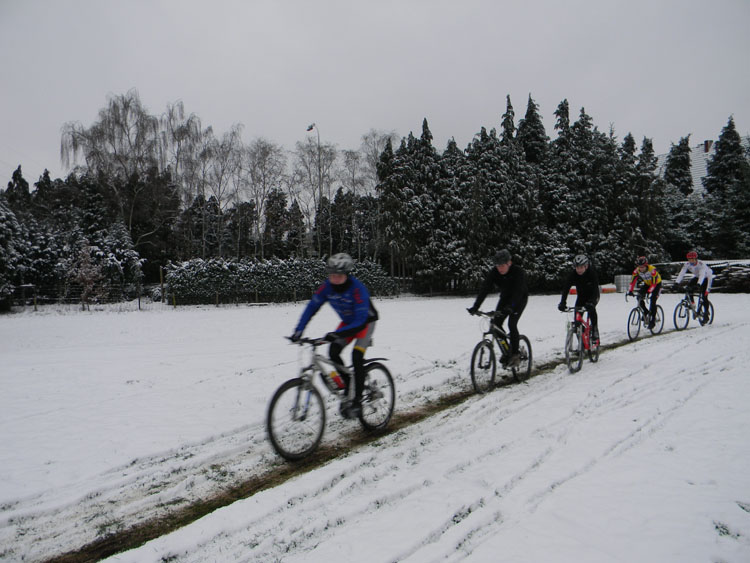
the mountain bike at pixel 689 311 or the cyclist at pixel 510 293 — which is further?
the mountain bike at pixel 689 311

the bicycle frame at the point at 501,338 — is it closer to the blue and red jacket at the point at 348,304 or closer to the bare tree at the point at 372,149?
the blue and red jacket at the point at 348,304

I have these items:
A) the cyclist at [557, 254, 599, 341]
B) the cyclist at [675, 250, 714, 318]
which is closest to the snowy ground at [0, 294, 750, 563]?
the cyclist at [557, 254, 599, 341]

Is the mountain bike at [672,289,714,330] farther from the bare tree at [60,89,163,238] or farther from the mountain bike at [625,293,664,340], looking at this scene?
the bare tree at [60,89,163,238]

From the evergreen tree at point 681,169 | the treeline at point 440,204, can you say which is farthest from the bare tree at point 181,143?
the evergreen tree at point 681,169

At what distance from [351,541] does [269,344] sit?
8.73m

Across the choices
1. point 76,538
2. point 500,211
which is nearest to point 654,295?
point 76,538

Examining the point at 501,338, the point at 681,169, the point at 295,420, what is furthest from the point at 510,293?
the point at 681,169

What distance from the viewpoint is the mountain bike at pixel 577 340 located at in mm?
7570

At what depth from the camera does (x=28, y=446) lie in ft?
16.1

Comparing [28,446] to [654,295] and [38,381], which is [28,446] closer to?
[38,381]

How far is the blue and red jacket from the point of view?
15.5ft

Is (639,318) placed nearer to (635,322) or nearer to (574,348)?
(635,322)

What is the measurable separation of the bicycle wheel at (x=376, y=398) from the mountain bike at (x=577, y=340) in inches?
152

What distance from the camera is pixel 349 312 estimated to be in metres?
4.95
